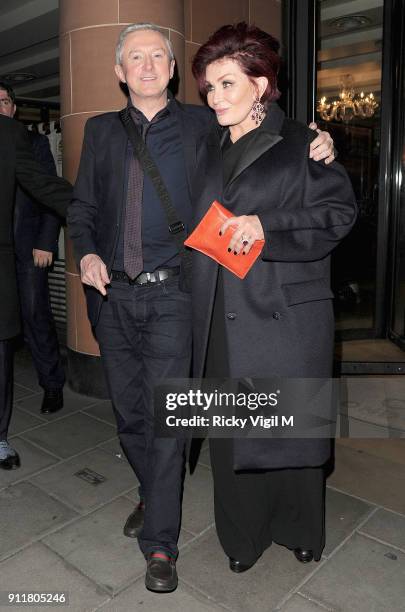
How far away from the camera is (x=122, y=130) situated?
2217 mm

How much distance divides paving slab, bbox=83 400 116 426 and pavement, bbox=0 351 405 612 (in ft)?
0.39

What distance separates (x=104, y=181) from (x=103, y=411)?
6.96ft

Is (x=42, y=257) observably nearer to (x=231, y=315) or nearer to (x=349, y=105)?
(x=231, y=315)

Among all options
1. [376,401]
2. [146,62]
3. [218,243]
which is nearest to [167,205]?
[218,243]

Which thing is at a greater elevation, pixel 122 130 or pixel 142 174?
pixel 122 130

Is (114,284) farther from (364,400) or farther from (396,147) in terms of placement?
(396,147)

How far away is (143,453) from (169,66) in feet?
5.22

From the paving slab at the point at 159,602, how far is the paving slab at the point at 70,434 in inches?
50.9

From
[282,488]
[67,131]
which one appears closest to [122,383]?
[282,488]

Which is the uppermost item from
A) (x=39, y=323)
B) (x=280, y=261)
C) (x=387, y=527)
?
(x=280, y=261)

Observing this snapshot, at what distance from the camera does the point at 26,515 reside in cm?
264

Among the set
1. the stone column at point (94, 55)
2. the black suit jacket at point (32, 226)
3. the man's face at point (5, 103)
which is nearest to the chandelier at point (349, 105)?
the stone column at point (94, 55)

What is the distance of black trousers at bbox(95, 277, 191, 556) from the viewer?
7.09ft

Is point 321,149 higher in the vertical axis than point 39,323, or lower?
higher
